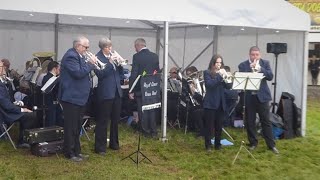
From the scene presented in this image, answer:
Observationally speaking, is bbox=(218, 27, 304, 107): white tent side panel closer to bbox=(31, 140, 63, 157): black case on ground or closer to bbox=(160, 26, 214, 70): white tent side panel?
bbox=(160, 26, 214, 70): white tent side panel

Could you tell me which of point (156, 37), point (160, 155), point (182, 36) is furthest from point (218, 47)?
point (160, 155)

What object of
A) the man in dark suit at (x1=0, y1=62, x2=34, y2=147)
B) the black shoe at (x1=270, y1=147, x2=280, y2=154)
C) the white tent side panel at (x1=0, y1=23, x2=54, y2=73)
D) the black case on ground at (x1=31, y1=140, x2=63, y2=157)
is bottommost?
the black shoe at (x1=270, y1=147, x2=280, y2=154)

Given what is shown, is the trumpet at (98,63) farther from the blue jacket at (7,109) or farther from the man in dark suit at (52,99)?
the blue jacket at (7,109)

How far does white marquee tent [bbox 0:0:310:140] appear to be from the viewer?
283 inches

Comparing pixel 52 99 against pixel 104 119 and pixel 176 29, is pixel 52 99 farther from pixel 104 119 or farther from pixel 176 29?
pixel 176 29

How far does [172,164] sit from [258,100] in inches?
75.3

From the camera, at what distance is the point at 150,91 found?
6750 millimetres

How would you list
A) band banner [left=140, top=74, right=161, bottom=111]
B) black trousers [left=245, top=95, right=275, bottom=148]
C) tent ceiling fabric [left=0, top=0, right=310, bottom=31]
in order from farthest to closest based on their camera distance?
black trousers [left=245, top=95, right=275, bottom=148] < band banner [left=140, top=74, right=161, bottom=111] < tent ceiling fabric [left=0, top=0, right=310, bottom=31]

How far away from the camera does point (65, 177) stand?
5.79 metres

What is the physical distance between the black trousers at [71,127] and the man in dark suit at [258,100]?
2925 millimetres

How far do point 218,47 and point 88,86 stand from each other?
563 centimetres

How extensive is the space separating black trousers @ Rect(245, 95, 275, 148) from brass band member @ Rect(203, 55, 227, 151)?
52 cm

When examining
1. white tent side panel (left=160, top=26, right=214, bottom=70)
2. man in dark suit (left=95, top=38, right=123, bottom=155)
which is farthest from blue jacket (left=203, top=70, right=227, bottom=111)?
white tent side panel (left=160, top=26, right=214, bottom=70)

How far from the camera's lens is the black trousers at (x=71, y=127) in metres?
6.32
